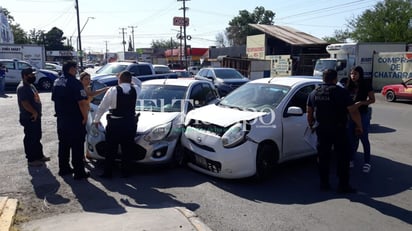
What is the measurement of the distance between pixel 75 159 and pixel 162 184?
56.6 inches

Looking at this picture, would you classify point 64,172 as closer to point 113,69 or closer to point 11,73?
point 113,69

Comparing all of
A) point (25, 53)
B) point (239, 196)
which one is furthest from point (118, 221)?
point (25, 53)

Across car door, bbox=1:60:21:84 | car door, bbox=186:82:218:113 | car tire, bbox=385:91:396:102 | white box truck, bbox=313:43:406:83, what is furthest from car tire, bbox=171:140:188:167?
car door, bbox=1:60:21:84

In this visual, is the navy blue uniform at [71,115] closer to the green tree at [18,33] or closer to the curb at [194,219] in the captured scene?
the curb at [194,219]

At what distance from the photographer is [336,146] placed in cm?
552

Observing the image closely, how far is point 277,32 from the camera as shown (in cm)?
4634

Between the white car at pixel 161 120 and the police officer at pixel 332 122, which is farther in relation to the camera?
the white car at pixel 161 120

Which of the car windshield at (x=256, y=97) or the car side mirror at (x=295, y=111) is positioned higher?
the car windshield at (x=256, y=97)

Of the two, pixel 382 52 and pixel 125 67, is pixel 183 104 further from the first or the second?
pixel 382 52

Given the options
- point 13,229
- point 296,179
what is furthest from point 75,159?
point 296,179

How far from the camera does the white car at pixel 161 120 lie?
635 centimetres

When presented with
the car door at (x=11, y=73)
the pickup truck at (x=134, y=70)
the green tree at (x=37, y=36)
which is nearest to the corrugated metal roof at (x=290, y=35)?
the car door at (x=11, y=73)

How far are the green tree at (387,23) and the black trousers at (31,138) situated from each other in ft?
150

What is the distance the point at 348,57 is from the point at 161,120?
818 inches
